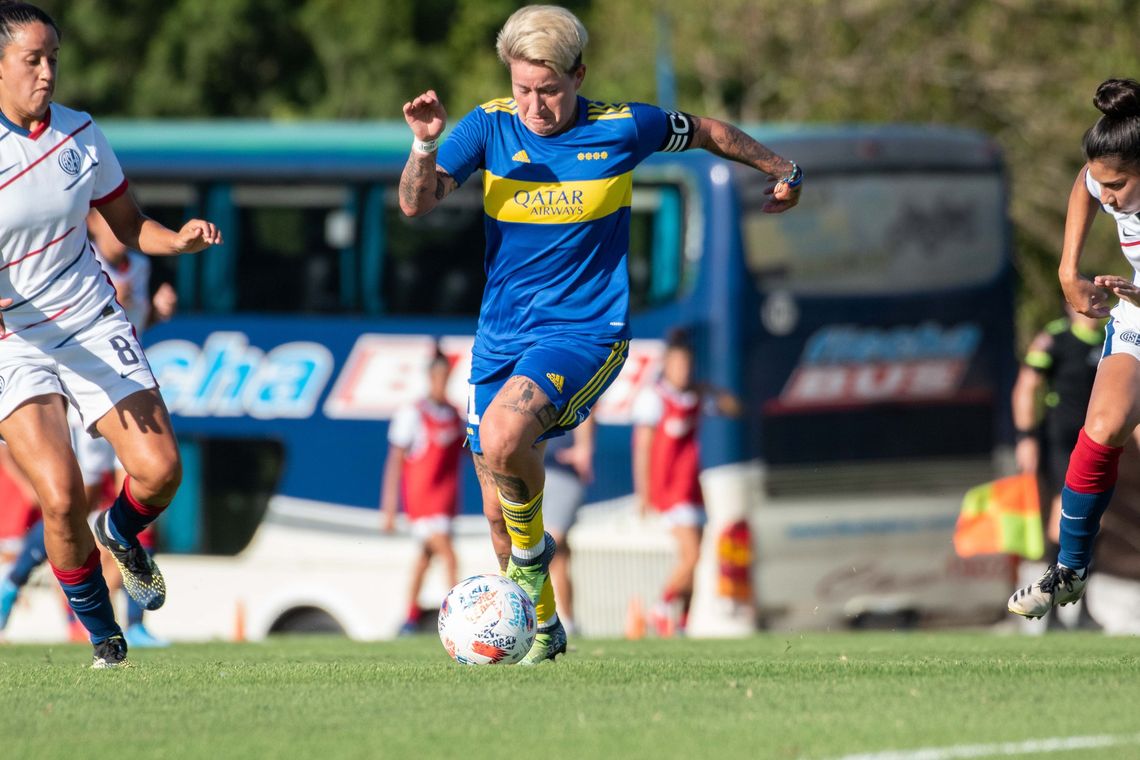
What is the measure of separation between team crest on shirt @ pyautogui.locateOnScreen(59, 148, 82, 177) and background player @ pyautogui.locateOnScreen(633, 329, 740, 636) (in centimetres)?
831

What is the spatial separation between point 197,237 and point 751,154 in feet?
7.75

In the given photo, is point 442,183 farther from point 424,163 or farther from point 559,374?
point 559,374

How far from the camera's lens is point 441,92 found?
111ft

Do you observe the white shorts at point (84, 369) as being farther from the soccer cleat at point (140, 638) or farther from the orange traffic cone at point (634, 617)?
the orange traffic cone at point (634, 617)

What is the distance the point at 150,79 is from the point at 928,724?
95.0 feet

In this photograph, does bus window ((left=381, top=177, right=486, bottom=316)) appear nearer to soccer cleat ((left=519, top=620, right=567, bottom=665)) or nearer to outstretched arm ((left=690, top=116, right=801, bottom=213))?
outstretched arm ((left=690, top=116, right=801, bottom=213))

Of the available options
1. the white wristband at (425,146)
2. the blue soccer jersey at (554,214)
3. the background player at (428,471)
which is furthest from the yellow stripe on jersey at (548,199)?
the background player at (428,471)

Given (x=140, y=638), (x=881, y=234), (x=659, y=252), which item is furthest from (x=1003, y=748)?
(x=881, y=234)

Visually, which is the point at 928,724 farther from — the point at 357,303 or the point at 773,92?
the point at 773,92

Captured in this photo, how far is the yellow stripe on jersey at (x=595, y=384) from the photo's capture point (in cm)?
783

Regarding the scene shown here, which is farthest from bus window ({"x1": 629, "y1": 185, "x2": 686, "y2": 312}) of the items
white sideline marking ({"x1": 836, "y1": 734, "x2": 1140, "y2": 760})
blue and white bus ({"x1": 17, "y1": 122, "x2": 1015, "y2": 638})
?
white sideline marking ({"x1": 836, "y1": 734, "x2": 1140, "y2": 760})

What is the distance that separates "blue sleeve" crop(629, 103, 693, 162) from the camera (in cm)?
805

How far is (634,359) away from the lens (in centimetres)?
1658

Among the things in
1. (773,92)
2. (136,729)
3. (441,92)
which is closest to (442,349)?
(136,729)
